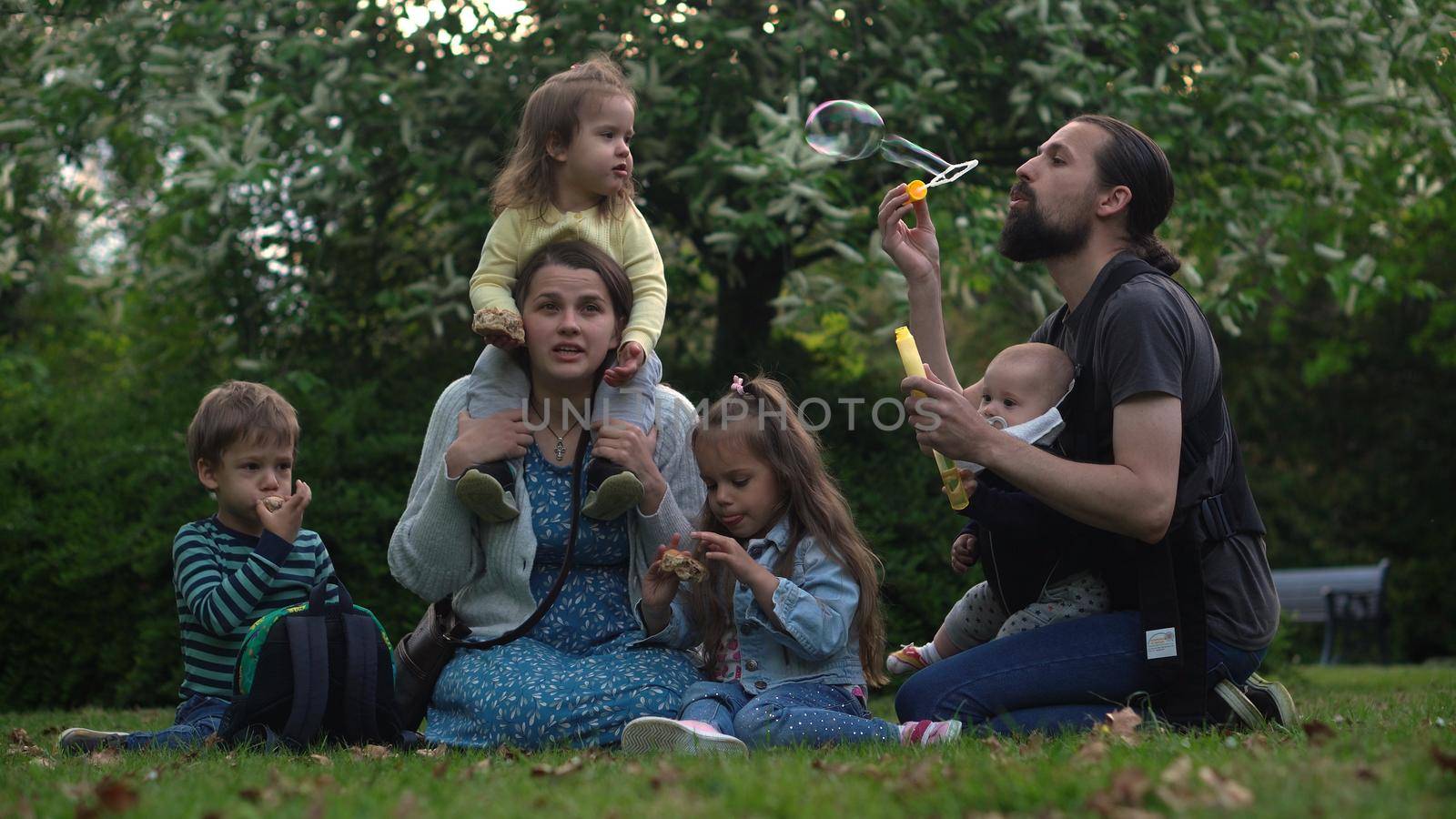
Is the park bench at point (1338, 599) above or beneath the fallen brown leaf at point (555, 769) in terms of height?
beneath

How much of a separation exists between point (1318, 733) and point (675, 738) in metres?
1.72

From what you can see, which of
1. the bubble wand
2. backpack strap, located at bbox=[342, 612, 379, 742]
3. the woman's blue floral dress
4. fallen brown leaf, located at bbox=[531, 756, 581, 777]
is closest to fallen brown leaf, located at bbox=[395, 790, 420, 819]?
fallen brown leaf, located at bbox=[531, 756, 581, 777]

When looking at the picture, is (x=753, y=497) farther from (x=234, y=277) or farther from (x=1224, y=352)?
(x=1224, y=352)

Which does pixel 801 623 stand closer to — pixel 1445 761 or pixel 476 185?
pixel 1445 761

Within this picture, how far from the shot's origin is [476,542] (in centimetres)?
482

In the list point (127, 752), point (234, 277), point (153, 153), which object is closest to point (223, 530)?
point (127, 752)

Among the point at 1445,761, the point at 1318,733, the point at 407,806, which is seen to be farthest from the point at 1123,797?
the point at 407,806

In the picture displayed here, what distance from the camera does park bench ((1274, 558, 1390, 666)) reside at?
14.4 meters

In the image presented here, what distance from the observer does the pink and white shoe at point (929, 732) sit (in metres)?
4.07

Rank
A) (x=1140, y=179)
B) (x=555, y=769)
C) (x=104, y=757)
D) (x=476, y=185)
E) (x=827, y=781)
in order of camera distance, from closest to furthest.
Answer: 1. (x=827, y=781)
2. (x=555, y=769)
3. (x=104, y=757)
4. (x=1140, y=179)
5. (x=476, y=185)

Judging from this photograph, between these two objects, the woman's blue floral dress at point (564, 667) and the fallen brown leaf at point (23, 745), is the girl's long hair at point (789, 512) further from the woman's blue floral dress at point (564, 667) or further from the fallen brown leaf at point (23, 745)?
the fallen brown leaf at point (23, 745)

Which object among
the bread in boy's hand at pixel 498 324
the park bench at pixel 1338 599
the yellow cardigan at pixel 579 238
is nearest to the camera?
the bread in boy's hand at pixel 498 324

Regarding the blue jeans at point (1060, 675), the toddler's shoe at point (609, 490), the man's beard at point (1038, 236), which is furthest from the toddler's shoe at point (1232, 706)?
the toddler's shoe at point (609, 490)

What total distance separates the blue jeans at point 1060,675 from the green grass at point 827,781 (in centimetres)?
29
